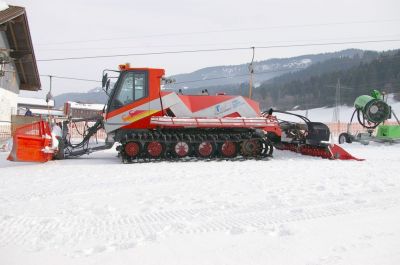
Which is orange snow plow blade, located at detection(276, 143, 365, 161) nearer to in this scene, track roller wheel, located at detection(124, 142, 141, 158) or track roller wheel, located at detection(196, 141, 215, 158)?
track roller wheel, located at detection(196, 141, 215, 158)

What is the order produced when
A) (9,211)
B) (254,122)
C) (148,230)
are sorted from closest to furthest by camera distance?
(148,230), (9,211), (254,122)

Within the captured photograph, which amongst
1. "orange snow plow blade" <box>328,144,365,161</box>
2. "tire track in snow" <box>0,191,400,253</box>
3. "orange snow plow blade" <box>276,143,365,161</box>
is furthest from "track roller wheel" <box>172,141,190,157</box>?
"tire track in snow" <box>0,191,400,253</box>

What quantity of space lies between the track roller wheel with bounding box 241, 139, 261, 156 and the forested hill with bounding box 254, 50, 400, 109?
56.3 meters

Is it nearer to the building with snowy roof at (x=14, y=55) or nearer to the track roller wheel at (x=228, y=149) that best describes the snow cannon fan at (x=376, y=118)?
the track roller wheel at (x=228, y=149)

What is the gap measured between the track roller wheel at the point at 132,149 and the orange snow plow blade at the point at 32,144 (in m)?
2.01

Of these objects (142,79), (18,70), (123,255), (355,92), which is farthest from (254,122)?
(355,92)

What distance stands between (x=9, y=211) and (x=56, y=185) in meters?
1.75

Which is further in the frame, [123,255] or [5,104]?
[5,104]

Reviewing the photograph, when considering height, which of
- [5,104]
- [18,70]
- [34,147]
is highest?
[18,70]

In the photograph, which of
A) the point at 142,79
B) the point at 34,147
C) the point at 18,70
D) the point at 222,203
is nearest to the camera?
the point at 222,203

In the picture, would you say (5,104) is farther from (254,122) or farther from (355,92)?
(355,92)

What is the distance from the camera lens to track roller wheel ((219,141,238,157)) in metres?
10.4

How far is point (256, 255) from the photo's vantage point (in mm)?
3104

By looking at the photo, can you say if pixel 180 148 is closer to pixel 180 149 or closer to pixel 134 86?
pixel 180 149
